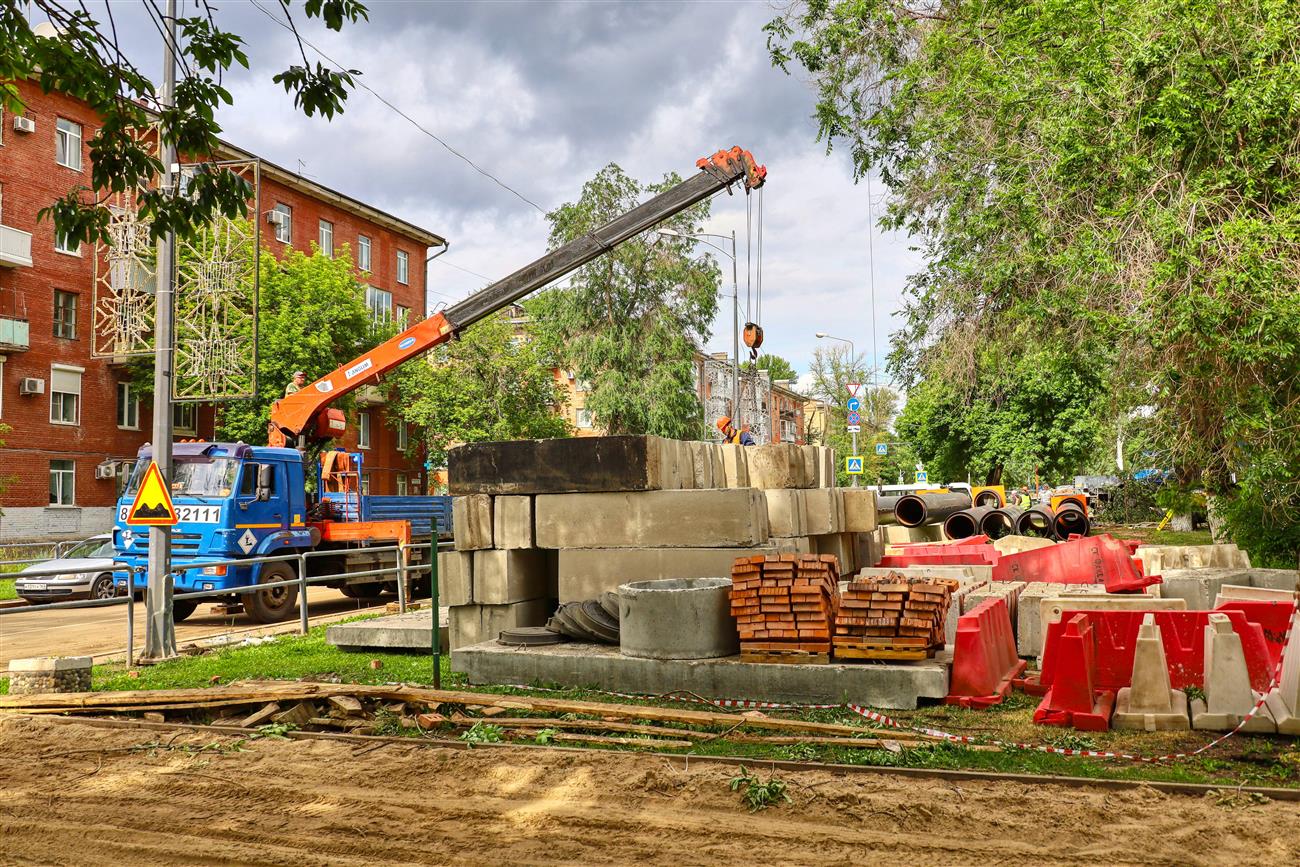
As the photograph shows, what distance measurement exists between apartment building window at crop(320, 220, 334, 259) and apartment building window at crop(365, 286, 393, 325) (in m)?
2.35

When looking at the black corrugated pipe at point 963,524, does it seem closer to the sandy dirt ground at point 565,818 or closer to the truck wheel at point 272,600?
the truck wheel at point 272,600

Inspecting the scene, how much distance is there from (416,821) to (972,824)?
2.96m

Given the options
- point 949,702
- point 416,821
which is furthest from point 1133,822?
point 416,821

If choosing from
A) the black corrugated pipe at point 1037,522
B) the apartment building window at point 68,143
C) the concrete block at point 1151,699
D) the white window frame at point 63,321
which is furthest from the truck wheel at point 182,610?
the apartment building window at point 68,143

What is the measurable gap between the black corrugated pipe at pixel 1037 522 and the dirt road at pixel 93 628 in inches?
515

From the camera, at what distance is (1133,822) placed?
5.28 metres

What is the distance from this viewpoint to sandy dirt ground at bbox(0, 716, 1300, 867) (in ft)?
16.5

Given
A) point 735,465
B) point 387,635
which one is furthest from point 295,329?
point 735,465

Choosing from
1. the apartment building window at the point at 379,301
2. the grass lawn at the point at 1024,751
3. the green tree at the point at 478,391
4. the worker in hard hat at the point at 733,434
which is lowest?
the grass lawn at the point at 1024,751

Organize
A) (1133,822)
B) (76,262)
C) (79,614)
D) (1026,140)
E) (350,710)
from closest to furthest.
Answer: (1133,822) → (350,710) → (1026,140) → (79,614) → (76,262)

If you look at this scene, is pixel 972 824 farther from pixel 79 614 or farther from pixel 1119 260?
pixel 79 614

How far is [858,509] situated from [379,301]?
39.6 meters

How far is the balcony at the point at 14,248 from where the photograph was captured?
31047mm

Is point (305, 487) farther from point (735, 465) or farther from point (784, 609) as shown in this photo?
point (784, 609)
